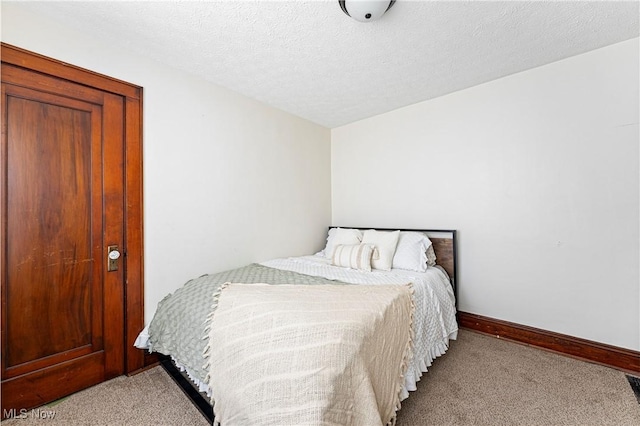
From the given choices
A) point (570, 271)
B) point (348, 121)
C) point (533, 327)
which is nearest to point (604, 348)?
point (533, 327)

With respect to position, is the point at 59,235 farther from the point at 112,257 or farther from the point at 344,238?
the point at 344,238

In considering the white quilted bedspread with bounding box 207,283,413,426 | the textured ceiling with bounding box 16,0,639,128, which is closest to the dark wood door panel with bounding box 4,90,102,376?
the textured ceiling with bounding box 16,0,639,128

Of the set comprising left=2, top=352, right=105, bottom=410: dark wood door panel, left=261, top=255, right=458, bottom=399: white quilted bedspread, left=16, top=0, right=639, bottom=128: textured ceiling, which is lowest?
left=2, top=352, right=105, bottom=410: dark wood door panel

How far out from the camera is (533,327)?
2322 millimetres

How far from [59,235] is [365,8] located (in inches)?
92.8

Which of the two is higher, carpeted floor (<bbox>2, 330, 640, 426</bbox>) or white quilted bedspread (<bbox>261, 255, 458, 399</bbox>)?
white quilted bedspread (<bbox>261, 255, 458, 399</bbox>)

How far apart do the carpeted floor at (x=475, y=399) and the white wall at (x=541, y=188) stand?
497 millimetres

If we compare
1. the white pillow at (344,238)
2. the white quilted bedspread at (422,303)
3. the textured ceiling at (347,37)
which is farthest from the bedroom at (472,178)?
the white quilted bedspread at (422,303)

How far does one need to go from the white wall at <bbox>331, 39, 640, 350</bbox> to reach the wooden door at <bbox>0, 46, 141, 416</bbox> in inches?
108

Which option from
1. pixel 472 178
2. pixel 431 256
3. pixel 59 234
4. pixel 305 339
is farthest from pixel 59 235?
pixel 472 178

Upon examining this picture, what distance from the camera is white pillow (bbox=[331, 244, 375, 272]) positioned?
2473mm

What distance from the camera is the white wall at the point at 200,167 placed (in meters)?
1.86

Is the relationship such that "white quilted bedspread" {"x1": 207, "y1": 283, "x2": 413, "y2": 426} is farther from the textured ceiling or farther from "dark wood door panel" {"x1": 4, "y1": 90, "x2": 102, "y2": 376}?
the textured ceiling

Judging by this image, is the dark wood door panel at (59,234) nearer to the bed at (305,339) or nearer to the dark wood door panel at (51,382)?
the dark wood door panel at (51,382)
